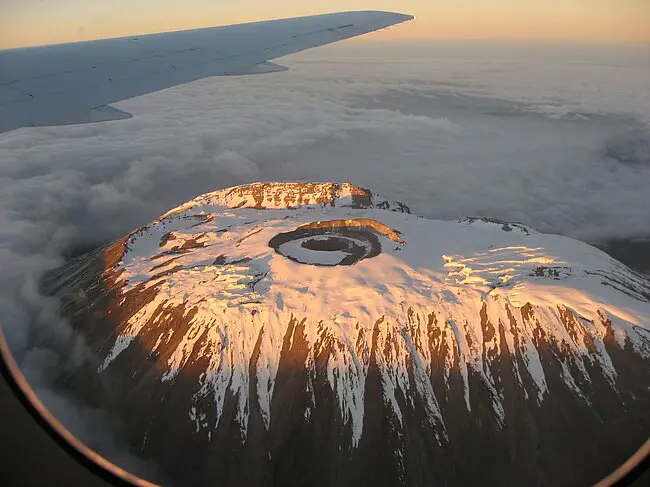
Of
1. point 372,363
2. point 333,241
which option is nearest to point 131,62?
point 372,363

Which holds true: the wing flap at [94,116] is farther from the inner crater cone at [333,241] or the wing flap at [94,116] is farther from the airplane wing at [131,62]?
the inner crater cone at [333,241]

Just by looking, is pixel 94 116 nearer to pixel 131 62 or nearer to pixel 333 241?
pixel 131 62

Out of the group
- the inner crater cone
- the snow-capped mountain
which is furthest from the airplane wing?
the inner crater cone

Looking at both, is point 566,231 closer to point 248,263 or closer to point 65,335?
point 248,263

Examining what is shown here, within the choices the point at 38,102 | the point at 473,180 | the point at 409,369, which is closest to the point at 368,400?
the point at 409,369

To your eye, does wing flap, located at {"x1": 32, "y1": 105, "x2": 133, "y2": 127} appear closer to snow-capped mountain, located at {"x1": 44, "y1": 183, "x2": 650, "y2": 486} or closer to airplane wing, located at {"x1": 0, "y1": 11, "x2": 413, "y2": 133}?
airplane wing, located at {"x1": 0, "y1": 11, "x2": 413, "y2": 133}

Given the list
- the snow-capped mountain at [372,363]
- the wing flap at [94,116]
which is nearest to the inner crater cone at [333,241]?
the snow-capped mountain at [372,363]
